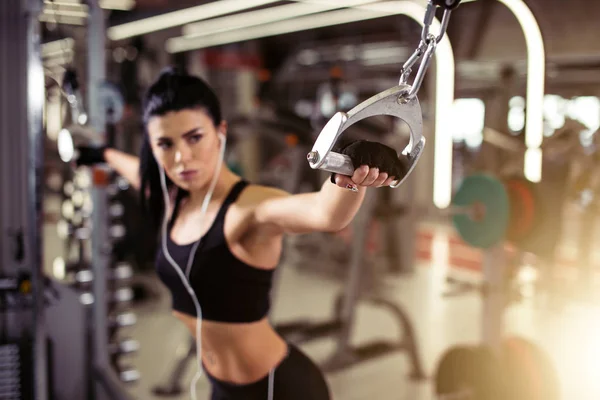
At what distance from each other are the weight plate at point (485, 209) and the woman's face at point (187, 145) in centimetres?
116

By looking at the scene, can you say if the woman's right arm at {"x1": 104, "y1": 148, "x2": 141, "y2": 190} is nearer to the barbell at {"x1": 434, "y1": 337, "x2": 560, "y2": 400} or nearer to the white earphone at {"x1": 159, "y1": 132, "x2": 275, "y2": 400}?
the white earphone at {"x1": 159, "y1": 132, "x2": 275, "y2": 400}

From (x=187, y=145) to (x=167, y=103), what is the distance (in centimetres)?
12

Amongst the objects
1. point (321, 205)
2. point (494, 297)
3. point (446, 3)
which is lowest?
point (494, 297)

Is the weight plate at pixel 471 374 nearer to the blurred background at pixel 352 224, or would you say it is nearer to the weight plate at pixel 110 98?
the blurred background at pixel 352 224

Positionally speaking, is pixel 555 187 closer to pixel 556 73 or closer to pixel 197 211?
pixel 556 73

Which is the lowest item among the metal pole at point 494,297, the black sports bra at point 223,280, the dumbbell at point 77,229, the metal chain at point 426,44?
the metal pole at point 494,297

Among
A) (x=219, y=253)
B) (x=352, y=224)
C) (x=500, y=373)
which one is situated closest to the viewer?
(x=219, y=253)

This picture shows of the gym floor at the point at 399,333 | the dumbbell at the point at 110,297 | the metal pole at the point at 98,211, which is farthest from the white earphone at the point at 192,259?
the gym floor at the point at 399,333

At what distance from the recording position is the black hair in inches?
55.7

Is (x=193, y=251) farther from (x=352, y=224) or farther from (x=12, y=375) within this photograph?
(x=352, y=224)

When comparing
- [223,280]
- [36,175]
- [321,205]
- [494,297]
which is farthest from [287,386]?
[494,297]

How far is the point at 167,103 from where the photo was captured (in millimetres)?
1415

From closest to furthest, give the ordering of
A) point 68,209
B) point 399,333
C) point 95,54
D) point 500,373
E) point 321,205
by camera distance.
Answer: point 321,205
point 95,54
point 500,373
point 399,333
point 68,209

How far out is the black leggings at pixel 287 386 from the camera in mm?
1404
